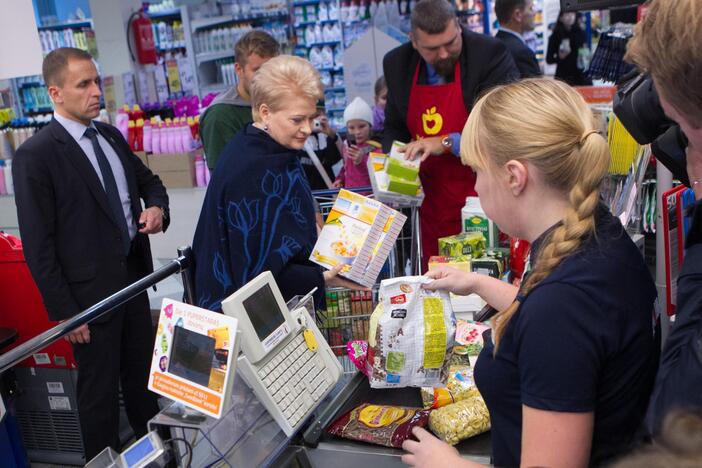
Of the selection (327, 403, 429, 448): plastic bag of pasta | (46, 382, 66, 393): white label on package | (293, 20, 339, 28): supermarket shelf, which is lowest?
(46, 382, 66, 393): white label on package

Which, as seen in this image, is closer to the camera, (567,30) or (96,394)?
(96,394)

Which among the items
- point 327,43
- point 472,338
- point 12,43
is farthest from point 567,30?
point 472,338

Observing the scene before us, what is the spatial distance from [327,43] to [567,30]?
128 inches

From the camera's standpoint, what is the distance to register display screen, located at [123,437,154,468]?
1.58 m

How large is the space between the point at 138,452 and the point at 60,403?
8.32ft

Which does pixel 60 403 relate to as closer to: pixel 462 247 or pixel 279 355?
pixel 462 247

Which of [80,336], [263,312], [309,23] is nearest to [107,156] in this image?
[80,336]

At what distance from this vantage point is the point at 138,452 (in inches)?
63.0

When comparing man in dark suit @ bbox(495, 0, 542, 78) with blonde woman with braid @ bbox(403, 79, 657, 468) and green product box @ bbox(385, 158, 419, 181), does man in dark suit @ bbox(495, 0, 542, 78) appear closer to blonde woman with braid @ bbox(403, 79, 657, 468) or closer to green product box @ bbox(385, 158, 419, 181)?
green product box @ bbox(385, 158, 419, 181)

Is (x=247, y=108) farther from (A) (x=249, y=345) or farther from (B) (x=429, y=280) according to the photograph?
(A) (x=249, y=345)

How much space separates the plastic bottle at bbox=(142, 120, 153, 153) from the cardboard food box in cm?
7

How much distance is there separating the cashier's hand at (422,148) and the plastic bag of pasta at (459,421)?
4.87ft

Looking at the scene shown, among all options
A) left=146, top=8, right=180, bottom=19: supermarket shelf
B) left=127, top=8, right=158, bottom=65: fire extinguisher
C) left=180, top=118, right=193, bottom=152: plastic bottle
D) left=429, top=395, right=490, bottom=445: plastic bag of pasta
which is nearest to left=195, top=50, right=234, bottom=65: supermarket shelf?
left=146, top=8, right=180, bottom=19: supermarket shelf

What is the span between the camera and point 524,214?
4.65ft
